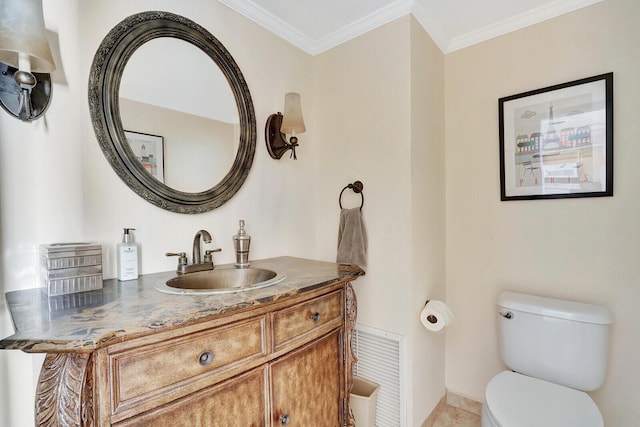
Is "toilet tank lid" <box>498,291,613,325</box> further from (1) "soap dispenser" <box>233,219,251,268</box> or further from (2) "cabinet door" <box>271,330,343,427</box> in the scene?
(1) "soap dispenser" <box>233,219,251,268</box>

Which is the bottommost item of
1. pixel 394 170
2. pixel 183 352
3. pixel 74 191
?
pixel 183 352

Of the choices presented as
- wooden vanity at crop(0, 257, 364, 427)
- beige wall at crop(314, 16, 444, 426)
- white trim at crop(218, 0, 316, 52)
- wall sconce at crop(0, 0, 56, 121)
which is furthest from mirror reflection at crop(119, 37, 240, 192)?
beige wall at crop(314, 16, 444, 426)

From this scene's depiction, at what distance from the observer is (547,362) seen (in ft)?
4.68

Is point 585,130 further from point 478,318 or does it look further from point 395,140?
point 478,318

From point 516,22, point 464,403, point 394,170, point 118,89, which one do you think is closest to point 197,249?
point 118,89

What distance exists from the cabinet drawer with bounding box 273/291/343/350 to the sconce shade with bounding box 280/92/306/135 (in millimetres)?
903

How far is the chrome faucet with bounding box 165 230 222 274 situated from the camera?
120 centimetres

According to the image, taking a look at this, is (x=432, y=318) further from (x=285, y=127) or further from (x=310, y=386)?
(x=285, y=127)

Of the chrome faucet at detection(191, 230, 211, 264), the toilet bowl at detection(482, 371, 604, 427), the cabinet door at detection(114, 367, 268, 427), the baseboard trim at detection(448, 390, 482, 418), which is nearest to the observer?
the cabinet door at detection(114, 367, 268, 427)

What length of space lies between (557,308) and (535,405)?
0.48 m

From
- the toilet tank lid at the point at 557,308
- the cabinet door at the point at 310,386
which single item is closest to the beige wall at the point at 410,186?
the toilet tank lid at the point at 557,308

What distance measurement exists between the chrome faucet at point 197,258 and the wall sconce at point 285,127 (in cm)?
63

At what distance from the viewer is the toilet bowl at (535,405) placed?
1.12 metres

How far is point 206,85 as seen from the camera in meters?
1.39
